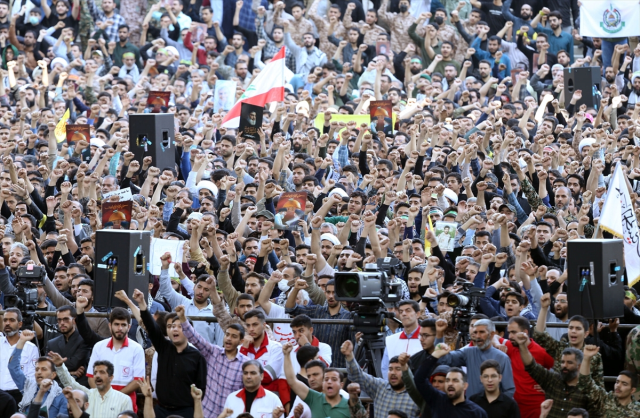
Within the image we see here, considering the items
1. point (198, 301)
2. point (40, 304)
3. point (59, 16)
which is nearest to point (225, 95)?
point (59, 16)

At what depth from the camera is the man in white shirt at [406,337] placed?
10289 millimetres

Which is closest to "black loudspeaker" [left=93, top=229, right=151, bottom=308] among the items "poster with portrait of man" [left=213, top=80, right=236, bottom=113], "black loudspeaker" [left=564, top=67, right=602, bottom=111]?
"poster with portrait of man" [left=213, top=80, right=236, bottom=113]

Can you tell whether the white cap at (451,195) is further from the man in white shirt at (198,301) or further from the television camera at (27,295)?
the television camera at (27,295)

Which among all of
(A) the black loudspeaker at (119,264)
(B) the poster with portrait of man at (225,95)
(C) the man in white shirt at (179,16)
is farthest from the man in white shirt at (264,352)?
(C) the man in white shirt at (179,16)

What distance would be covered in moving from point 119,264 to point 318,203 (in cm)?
394

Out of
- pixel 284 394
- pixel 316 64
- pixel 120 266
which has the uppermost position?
pixel 316 64

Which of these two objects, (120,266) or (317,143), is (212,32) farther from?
(120,266)

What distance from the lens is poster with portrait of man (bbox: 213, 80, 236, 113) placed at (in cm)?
1938

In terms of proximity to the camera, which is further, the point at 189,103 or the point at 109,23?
the point at 109,23

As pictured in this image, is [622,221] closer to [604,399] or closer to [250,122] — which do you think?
[604,399]

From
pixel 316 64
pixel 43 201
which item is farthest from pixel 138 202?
pixel 316 64

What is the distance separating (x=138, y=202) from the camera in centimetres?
1423

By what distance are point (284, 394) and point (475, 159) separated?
6303 mm

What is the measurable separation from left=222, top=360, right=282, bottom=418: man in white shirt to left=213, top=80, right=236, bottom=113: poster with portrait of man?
390 inches
